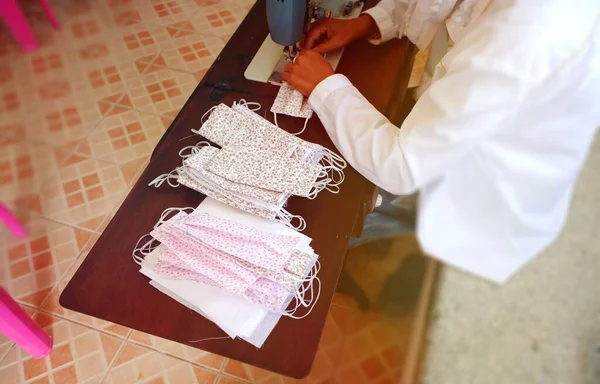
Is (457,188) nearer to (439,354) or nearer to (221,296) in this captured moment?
(439,354)

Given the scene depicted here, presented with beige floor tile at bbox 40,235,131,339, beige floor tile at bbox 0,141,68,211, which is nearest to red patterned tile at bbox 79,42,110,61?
beige floor tile at bbox 0,141,68,211

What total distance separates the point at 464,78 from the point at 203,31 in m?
2.08

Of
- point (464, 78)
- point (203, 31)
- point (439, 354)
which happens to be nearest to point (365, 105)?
point (464, 78)

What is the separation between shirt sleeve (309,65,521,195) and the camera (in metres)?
0.60

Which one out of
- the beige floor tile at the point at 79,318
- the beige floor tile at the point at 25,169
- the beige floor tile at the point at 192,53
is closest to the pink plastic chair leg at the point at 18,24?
the beige floor tile at the point at 25,169

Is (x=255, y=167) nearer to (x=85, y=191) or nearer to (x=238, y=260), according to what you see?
(x=238, y=260)

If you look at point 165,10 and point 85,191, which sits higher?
point 165,10

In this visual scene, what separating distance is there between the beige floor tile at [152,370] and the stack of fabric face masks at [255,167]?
2.68 feet

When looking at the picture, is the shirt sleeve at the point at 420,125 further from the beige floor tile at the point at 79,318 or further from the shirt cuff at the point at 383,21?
the beige floor tile at the point at 79,318

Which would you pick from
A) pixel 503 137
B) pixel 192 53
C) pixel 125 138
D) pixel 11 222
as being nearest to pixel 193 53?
pixel 192 53

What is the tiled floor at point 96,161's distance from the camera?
1453mm

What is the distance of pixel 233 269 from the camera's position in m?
0.79

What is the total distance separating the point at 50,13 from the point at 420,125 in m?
2.28

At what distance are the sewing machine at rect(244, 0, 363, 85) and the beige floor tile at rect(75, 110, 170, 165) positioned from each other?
100cm
